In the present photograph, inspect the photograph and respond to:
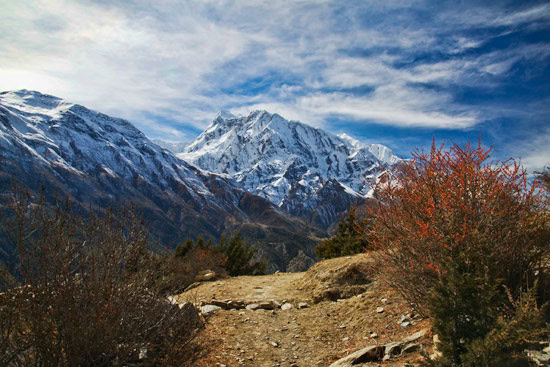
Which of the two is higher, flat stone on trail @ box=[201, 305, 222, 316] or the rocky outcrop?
the rocky outcrop

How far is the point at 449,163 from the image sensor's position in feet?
19.5

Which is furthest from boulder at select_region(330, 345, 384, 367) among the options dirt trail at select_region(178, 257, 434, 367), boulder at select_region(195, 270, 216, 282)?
boulder at select_region(195, 270, 216, 282)

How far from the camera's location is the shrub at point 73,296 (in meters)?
3.87

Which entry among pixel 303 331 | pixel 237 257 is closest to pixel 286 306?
pixel 303 331

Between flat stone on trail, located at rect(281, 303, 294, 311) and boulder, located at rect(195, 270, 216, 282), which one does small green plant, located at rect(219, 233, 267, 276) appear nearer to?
boulder, located at rect(195, 270, 216, 282)

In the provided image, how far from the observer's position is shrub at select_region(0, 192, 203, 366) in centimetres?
387

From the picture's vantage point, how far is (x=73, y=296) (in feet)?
13.7

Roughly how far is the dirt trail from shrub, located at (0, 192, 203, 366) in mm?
1414

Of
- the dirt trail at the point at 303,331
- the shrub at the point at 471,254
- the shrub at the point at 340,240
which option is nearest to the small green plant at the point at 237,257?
the shrub at the point at 340,240

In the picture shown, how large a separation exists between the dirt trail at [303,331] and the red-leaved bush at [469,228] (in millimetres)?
1333

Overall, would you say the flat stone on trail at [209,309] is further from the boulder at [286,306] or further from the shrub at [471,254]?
the shrub at [471,254]

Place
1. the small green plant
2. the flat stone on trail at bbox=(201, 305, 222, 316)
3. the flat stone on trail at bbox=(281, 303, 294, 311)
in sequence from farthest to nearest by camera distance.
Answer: the small green plant → the flat stone on trail at bbox=(281, 303, 294, 311) → the flat stone on trail at bbox=(201, 305, 222, 316)

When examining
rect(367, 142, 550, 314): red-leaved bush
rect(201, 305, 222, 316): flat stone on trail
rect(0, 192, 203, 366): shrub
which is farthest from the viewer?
rect(201, 305, 222, 316): flat stone on trail

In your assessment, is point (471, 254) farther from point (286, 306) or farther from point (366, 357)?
point (286, 306)
